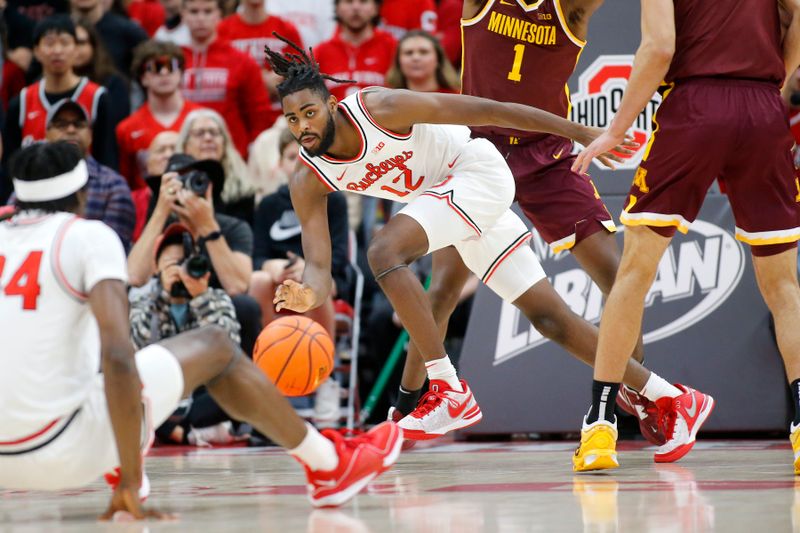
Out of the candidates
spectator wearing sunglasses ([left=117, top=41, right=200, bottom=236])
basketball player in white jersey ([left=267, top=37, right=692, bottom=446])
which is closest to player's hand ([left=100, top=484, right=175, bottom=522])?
basketball player in white jersey ([left=267, top=37, right=692, bottom=446])

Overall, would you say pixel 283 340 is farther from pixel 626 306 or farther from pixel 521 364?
pixel 626 306

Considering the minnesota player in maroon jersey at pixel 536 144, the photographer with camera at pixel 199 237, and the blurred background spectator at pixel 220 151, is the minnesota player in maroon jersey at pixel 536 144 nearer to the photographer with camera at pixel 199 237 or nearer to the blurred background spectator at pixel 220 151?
the photographer with camera at pixel 199 237

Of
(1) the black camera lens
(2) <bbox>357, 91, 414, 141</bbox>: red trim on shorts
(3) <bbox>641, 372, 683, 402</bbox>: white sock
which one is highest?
(2) <bbox>357, 91, 414, 141</bbox>: red trim on shorts

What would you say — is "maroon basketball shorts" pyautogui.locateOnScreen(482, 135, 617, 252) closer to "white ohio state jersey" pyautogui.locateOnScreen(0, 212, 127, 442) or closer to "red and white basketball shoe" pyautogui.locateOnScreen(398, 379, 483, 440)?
"red and white basketball shoe" pyautogui.locateOnScreen(398, 379, 483, 440)

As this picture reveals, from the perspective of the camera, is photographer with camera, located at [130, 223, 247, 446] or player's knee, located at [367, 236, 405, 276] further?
photographer with camera, located at [130, 223, 247, 446]

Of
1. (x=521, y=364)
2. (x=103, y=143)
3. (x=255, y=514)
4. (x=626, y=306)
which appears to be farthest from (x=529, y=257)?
(x=103, y=143)

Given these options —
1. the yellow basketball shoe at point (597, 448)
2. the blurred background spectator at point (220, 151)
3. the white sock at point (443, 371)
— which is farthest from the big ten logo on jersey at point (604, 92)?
the yellow basketball shoe at point (597, 448)

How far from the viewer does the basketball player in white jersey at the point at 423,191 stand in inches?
227

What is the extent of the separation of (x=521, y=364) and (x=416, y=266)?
1537 mm

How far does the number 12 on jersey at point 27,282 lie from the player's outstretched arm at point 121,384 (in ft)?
0.74

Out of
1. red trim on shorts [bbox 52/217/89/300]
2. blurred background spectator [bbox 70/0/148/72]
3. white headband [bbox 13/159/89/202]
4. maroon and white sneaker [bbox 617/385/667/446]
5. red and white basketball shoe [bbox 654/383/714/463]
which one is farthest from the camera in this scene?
blurred background spectator [bbox 70/0/148/72]

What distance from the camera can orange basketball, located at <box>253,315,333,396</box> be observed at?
6.82 metres

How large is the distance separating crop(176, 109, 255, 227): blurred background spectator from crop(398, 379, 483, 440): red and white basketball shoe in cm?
360

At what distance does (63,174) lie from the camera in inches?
156
